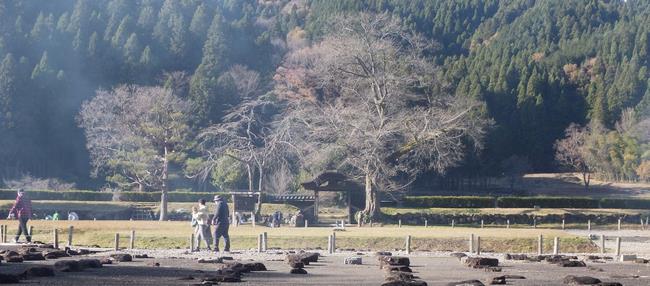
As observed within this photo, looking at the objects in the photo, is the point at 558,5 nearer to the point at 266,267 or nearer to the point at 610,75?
the point at 610,75

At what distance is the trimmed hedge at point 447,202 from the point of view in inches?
2726

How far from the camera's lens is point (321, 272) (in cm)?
2686

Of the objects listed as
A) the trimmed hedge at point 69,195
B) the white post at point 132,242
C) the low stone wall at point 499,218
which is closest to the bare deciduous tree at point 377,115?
the low stone wall at point 499,218

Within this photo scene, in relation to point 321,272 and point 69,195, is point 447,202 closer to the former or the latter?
point 69,195

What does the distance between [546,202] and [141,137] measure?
26.3 metres

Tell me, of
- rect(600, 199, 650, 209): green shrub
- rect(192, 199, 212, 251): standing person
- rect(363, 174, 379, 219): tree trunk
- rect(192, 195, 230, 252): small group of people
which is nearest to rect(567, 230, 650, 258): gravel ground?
rect(363, 174, 379, 219): tree trunk

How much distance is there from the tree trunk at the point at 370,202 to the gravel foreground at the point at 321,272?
883 inches

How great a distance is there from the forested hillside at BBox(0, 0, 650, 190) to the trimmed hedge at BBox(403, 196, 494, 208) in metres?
10.9

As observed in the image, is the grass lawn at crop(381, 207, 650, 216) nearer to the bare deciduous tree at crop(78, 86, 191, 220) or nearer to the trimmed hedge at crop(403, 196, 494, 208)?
the trimmed hedge at crop(403, 196, 494, 208)

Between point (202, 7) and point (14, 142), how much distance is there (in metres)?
33.2

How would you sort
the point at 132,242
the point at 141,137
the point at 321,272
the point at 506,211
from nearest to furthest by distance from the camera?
the point at 321,272 → the point at 132,242 → the point at 506,211 → the point at 141,137

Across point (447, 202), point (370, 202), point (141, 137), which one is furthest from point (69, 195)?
point (370, 202)

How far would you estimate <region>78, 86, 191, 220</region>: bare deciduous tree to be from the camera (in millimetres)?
69500

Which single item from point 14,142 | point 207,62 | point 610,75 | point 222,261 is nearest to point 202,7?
point 207,62
